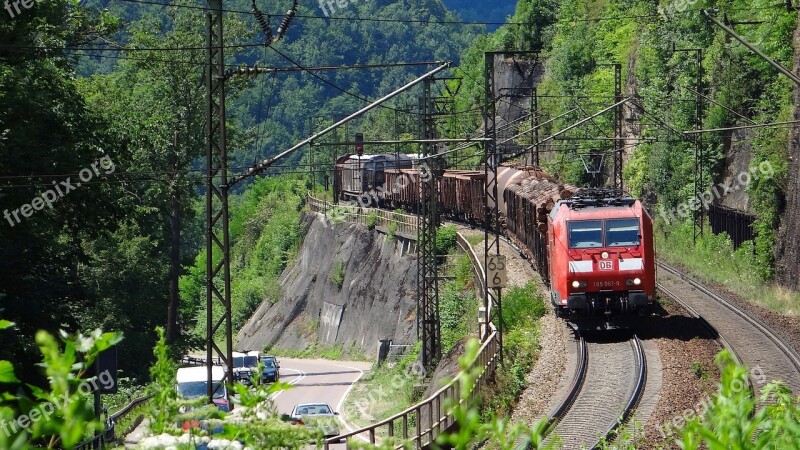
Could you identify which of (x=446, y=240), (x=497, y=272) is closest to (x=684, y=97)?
(x=446, y=240)

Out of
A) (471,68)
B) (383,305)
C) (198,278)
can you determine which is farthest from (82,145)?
(471,68)

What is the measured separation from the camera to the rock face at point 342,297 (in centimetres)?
5247

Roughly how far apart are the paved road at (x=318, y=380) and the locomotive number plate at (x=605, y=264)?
1266 centimetres

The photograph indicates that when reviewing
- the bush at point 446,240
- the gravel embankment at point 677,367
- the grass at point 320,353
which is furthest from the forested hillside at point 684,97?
the grass at point 320,353

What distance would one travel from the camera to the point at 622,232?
22.9 m

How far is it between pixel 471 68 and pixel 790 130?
69.5 meters

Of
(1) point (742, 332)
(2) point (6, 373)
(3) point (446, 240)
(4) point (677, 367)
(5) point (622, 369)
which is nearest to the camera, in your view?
(2) point (6, 373)

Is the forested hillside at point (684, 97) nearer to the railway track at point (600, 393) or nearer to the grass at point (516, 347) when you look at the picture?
the grass at point (516, 347)

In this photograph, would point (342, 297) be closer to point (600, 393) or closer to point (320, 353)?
point (320, 353)

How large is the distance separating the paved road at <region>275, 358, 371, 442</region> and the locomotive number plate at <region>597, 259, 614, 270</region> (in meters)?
12.7

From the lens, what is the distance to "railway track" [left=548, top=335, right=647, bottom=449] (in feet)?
55.9

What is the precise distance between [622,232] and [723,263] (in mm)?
17185

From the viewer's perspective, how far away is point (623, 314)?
2292 cm

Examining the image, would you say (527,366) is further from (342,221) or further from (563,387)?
(342,221)
